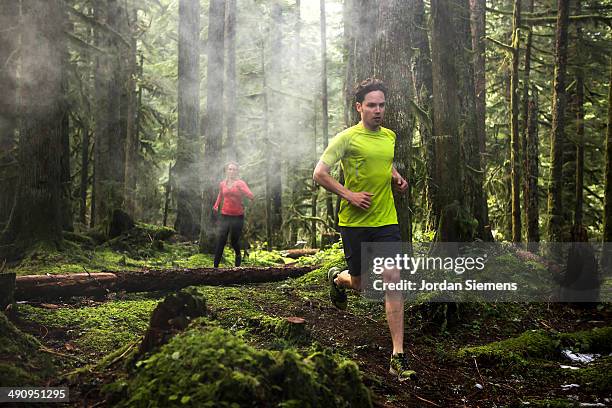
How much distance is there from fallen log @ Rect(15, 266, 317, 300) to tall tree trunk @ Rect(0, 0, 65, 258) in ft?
11.5

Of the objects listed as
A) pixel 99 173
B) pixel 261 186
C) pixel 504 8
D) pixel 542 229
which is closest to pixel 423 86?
pixel 504 8

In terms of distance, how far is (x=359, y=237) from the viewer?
215 inches

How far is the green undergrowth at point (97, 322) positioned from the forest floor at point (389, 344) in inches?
0.5

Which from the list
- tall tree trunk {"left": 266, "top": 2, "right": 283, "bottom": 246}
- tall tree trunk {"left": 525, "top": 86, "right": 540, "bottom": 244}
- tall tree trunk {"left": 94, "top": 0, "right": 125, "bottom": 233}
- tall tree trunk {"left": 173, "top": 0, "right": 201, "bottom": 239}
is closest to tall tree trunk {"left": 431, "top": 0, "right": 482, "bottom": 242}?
tall tree trunk {"left": 525, "top": 86, "right": 540, "bottom": 244}

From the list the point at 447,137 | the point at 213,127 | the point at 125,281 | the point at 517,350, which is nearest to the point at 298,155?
the point at 213,127

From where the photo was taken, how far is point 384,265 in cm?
512

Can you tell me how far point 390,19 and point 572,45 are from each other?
10.9 m

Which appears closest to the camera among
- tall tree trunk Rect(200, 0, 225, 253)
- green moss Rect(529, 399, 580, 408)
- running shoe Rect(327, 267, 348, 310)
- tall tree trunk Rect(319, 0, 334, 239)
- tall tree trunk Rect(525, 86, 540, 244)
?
green moss Rect(529, 399, 580, 408)

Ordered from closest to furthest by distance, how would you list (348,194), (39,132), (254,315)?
(348,194), (254,315), (39,132)

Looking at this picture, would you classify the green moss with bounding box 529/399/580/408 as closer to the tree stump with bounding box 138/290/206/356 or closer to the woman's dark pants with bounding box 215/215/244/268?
the tree stump with bounding box 138/290/206/356

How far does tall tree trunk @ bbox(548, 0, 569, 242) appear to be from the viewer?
10.6 metres

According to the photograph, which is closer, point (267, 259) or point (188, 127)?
point (267, 259)

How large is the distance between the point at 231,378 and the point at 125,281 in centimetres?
488

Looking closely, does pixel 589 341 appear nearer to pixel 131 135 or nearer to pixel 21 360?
pixel 21 360
